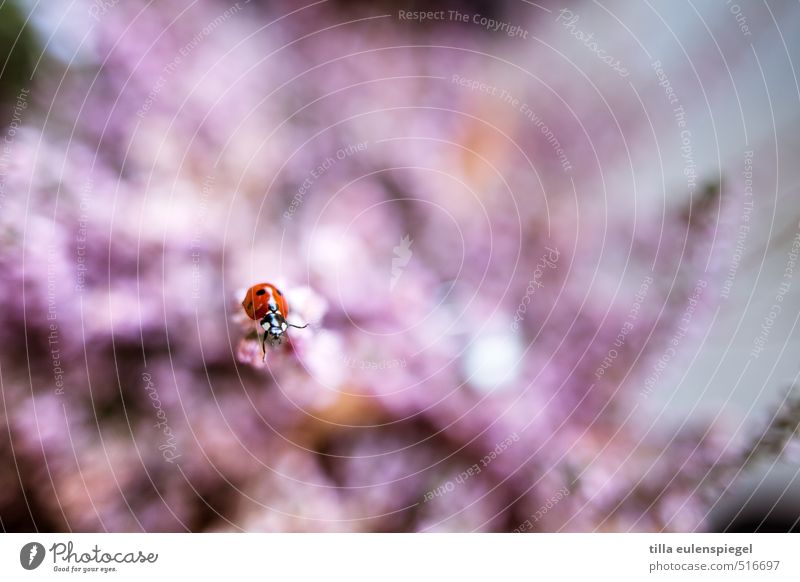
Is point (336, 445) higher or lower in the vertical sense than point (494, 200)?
lower

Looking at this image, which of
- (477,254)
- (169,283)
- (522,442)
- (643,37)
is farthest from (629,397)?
(169,283)

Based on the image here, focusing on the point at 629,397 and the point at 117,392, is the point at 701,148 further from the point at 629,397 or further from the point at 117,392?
the point at 117,392

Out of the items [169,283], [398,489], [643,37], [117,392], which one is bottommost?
[398,489]

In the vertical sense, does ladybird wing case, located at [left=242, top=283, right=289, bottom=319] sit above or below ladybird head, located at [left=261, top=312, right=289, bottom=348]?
above

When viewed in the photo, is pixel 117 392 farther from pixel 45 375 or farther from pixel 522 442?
pixel 522 442

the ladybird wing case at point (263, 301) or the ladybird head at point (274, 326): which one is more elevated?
the ladybird wing case at point (263, 301)
